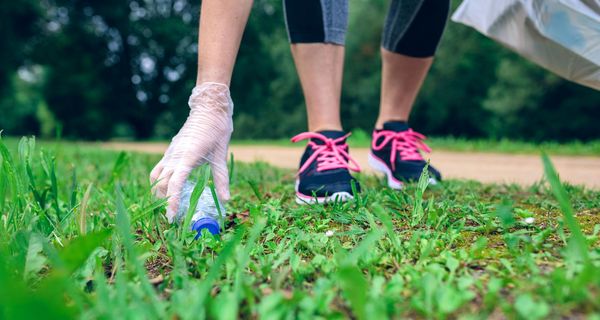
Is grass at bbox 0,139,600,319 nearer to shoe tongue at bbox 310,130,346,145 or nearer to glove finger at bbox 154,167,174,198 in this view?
glove finger at bbox 154,167,174,198

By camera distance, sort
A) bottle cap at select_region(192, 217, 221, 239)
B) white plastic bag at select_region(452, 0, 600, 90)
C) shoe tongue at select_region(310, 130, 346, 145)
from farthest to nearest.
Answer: shoe tongue at select_region(310, 130, 346, 145) → white plastic bag at select_region(452, 0, 600, 90) → bottle cap at select_region(192, 217, 221, 239)

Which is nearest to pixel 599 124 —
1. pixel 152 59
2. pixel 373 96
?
pixel 373 96

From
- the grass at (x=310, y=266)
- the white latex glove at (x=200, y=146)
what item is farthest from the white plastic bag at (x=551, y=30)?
the white latex glove at (x=200, y=146)

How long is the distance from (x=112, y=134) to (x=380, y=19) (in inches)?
438

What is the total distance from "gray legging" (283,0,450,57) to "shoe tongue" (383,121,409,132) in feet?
0.99

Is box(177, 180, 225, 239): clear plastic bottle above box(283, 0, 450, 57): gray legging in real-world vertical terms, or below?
below

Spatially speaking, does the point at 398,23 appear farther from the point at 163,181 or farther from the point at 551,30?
the point at 163,181

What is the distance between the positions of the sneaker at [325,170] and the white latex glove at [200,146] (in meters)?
0.38

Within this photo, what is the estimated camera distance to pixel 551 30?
1.51 metres

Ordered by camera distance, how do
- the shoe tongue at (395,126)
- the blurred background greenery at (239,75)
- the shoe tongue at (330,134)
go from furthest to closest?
1. the blurred background greenery at (239,75)
2. the shoe tongue at (395,126)
3. the shoe tongue at (330,134)

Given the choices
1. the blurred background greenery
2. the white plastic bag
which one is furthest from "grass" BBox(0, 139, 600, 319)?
the blurred background greenery

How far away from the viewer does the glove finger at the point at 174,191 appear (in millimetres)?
1189

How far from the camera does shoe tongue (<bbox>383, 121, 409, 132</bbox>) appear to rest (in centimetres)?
223

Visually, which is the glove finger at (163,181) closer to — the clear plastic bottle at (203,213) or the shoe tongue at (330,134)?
the clear plastic bottle at (203,213)
